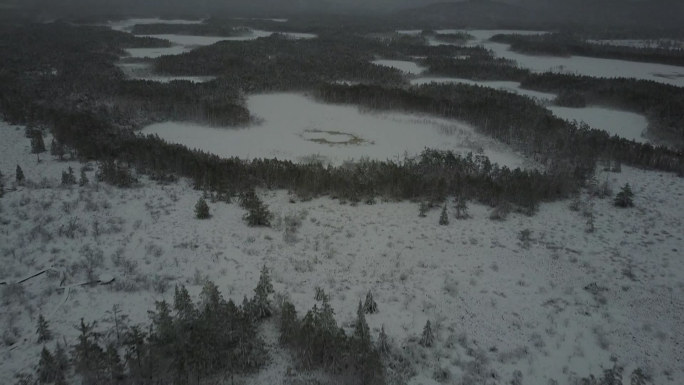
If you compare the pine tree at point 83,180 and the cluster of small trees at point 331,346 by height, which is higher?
the pine tree at point 83,180

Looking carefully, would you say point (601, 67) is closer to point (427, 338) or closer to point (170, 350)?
point (427, 338)

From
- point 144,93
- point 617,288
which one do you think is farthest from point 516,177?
point 144,93

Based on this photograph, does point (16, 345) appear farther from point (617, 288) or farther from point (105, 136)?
point (105, 136)

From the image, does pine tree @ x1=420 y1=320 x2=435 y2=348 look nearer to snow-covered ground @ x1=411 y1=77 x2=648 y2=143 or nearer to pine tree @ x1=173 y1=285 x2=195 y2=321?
pine tree @ x1=173 y1=285 x2=195 y2=321

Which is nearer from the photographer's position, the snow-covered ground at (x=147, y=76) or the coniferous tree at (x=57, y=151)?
the coniferous tree at (x=57, y=151)

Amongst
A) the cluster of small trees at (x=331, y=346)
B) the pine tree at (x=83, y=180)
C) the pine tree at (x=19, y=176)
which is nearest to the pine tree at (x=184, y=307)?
the cluster of small trees at (x=331, y=346)

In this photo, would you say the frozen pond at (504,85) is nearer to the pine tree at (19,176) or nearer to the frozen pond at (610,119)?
the frozen pond at (610,119)
